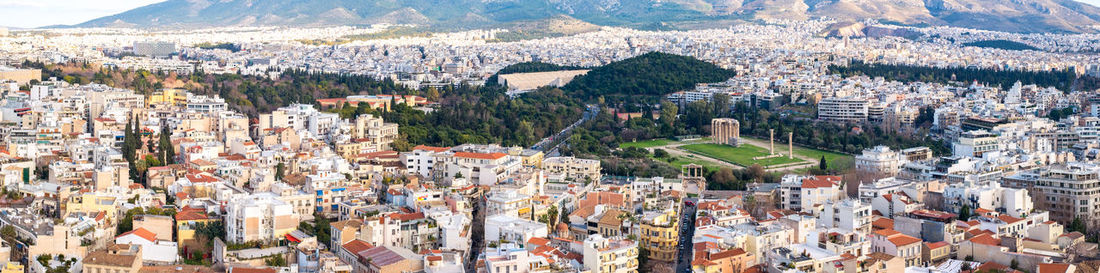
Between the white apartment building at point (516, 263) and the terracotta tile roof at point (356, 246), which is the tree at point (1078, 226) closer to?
the white apartment building at point (516, 263)

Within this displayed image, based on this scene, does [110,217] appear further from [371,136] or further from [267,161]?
[371,136]

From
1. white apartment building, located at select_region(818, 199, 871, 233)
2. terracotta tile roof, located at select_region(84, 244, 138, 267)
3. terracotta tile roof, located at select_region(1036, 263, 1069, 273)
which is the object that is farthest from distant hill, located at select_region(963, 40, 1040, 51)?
terracotta tile roof, located at select_region(84, 244, 138, 267)

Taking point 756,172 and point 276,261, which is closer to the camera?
point 276,261

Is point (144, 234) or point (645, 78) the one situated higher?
point (645, 78)

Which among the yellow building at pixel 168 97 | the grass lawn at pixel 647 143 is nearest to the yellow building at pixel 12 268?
the yellow building at pixel 168 97

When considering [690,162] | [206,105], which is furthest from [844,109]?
[206,105]

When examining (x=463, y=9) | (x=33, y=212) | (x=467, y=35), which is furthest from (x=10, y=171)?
(x=463, y=9)

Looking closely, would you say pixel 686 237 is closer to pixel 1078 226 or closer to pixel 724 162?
pixel 1078 226

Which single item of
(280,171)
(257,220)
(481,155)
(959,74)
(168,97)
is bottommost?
(257,220)
